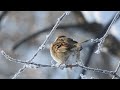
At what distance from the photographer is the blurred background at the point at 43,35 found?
13.2 ft

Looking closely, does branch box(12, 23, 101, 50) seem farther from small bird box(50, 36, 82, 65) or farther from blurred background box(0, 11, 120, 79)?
small bird box(50, 36, 82, 65)

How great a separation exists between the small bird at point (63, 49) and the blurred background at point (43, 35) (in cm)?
47

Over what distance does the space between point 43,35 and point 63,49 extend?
3.51 ft

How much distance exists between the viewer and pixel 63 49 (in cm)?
330

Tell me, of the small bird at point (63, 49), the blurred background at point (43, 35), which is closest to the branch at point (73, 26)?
the blurred background at point (43, 35)

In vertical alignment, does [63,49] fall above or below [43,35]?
below

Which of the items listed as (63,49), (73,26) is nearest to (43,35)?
(73,26)

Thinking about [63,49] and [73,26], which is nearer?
[63,49]

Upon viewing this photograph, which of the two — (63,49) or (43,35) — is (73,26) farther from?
(63,49)
